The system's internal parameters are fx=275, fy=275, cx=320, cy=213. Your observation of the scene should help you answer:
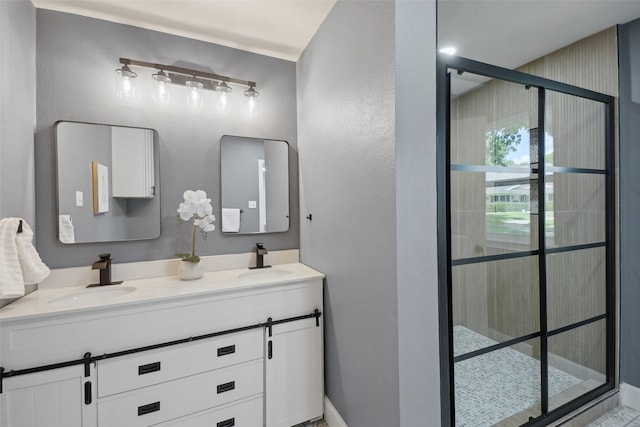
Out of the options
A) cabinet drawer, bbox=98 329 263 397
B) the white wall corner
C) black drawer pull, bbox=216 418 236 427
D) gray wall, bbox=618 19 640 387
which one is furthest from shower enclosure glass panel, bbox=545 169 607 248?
black drawer pull, bbox=216 418 236 427

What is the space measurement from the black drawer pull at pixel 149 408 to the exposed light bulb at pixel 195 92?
6.06 ft

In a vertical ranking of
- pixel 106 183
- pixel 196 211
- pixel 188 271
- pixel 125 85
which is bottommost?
pixel 188 271

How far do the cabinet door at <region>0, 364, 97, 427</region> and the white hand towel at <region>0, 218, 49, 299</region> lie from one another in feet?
1.27

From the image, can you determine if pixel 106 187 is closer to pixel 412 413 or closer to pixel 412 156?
pixel 412 156

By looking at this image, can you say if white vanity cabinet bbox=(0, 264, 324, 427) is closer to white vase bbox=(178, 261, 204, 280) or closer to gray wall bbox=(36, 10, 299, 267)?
white vase bbox=(178, 261, 204, 280)

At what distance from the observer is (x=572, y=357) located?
1819mm

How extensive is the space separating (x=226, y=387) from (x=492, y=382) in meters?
1.47

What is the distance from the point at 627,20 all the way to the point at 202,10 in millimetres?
2741

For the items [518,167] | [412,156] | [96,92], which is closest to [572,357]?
[518,167]

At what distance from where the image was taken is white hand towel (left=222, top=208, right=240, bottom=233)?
2076mm

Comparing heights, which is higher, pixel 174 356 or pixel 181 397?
pixel 174 356

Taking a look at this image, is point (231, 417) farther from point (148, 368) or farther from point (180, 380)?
point (148, 368)

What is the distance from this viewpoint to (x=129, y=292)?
1.65m

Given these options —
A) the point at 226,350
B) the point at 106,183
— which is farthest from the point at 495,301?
the point at 106,183
